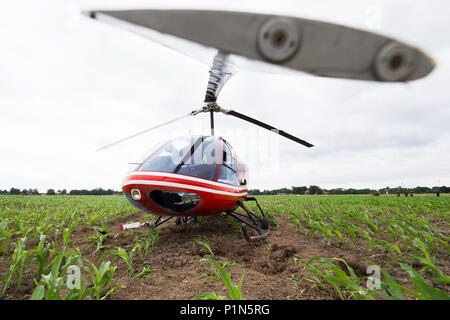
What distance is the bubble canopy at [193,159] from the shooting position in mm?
2891

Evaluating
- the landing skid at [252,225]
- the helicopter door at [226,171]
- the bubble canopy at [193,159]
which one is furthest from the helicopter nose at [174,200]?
the landing skid at [252,225]

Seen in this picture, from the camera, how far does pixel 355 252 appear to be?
9.26 ft

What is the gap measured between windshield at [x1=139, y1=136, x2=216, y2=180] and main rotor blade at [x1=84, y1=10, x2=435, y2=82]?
226cm

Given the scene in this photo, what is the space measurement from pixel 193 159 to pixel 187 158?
0.35 feet

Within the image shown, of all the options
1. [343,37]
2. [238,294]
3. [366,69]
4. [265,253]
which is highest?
[343,37]

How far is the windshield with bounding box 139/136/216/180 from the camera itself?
113 inches

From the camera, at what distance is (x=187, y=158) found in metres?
3.04

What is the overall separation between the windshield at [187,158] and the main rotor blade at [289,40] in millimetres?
2256

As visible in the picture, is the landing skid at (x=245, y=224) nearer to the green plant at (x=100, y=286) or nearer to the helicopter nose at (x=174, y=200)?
the helicopter nose at (x=174, y=200)

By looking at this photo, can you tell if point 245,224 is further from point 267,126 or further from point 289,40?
point 289,40

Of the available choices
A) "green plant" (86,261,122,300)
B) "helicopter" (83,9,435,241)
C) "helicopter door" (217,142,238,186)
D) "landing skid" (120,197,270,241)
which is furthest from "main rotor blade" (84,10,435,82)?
"landing skid" (120,197,270,241)

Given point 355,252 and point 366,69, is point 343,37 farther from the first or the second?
point 355,252
